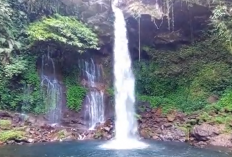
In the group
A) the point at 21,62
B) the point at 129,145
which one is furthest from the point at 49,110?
the point at 129,145

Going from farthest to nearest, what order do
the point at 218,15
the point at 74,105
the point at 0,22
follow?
the point at 74,105, the point at 0,22, the point at 218,15

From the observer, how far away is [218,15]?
1478 centimetres

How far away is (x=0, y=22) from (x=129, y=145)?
34.8 feet

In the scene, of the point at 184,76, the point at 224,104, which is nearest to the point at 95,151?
the point at 224,104

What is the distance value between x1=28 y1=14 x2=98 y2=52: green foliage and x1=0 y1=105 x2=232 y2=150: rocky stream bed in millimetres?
4924

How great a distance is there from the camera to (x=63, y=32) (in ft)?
63.8

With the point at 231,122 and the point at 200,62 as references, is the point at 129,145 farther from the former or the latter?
the point at 200,62

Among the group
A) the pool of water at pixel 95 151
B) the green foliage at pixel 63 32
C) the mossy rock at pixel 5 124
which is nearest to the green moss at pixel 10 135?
the mossy rock at pixel 5 124

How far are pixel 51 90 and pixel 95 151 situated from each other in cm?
728

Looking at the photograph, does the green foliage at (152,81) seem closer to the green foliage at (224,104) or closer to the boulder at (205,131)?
the green foliage at (224,104)

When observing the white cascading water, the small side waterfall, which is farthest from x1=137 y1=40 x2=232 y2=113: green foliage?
the small side waterfall

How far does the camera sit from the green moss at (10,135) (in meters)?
16.1

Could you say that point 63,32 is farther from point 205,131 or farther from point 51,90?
point 205,131

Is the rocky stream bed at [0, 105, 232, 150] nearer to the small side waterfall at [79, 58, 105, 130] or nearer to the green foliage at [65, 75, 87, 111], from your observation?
the small side waterfall at [79, 58, 105, 130]
